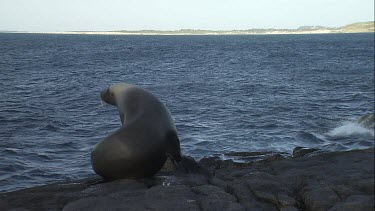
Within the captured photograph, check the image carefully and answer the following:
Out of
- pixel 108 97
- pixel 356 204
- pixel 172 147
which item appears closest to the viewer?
pixel 356 204

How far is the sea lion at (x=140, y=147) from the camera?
7709 millimetres

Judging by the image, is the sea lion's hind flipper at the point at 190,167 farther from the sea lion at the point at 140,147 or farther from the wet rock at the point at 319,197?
the wet rock at the point at 319,197

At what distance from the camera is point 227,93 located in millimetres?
26109

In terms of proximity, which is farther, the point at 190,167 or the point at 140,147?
the point at 190,167

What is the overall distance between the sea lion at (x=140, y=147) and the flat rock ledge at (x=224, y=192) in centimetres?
26

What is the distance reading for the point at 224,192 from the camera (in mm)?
6684

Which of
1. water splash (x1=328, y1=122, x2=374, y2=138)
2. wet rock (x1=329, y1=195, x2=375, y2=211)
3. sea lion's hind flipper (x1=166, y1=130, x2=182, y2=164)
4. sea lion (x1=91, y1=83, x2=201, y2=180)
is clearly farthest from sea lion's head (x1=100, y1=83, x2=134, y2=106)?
water splash (x1=328, y1=122, x2=374, y2=138)

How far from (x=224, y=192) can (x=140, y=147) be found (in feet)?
5.87

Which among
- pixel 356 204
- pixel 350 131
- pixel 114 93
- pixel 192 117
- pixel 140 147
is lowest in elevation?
pixel 192 117

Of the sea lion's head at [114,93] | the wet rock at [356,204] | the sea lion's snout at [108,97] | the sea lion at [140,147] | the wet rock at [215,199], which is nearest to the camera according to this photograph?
the wet rock at [356,204]

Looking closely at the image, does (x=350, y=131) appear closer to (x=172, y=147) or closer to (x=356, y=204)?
(x=172, y=147)

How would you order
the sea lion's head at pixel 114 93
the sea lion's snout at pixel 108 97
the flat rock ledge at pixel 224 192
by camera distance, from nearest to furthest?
the flat rock ledge at pixel 224 192 → the sea lion's head at pixel 114 93 → the sea lion's snout at pixel 108 97

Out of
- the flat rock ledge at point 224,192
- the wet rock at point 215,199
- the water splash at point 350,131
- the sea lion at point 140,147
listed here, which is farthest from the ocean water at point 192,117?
the wet rock at point 215,199

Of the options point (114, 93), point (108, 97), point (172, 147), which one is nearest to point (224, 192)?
point (172, 147)
